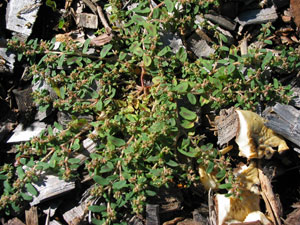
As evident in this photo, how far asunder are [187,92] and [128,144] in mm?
855

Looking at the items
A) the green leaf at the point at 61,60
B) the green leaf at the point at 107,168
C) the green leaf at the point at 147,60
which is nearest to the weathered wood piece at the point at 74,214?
the green leaf at the point at 107,168

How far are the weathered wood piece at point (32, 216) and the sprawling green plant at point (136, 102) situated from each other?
0.16m

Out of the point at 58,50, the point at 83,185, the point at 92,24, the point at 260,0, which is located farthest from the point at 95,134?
the point at 260,0

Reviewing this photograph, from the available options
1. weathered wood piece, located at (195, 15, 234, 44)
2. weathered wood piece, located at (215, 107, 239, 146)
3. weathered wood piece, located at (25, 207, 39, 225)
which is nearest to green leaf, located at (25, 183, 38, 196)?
weathered wood piece, located at (25, 207, 39, 225)

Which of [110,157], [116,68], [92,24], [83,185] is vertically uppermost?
[92,24]

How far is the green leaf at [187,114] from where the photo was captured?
3686mm

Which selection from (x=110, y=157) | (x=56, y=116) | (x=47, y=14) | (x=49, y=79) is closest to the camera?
(x=110, y=157)

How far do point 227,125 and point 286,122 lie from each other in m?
0.60

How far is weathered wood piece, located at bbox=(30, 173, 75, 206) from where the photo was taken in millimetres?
3686

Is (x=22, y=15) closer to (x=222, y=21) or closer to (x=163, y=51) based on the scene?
(x=163, y=51)

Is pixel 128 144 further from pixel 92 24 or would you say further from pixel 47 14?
pixel 47 14

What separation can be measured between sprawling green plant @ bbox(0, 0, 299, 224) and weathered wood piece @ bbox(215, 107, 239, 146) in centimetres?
15

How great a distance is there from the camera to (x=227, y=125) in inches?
146

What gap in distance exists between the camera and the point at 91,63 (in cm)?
404
